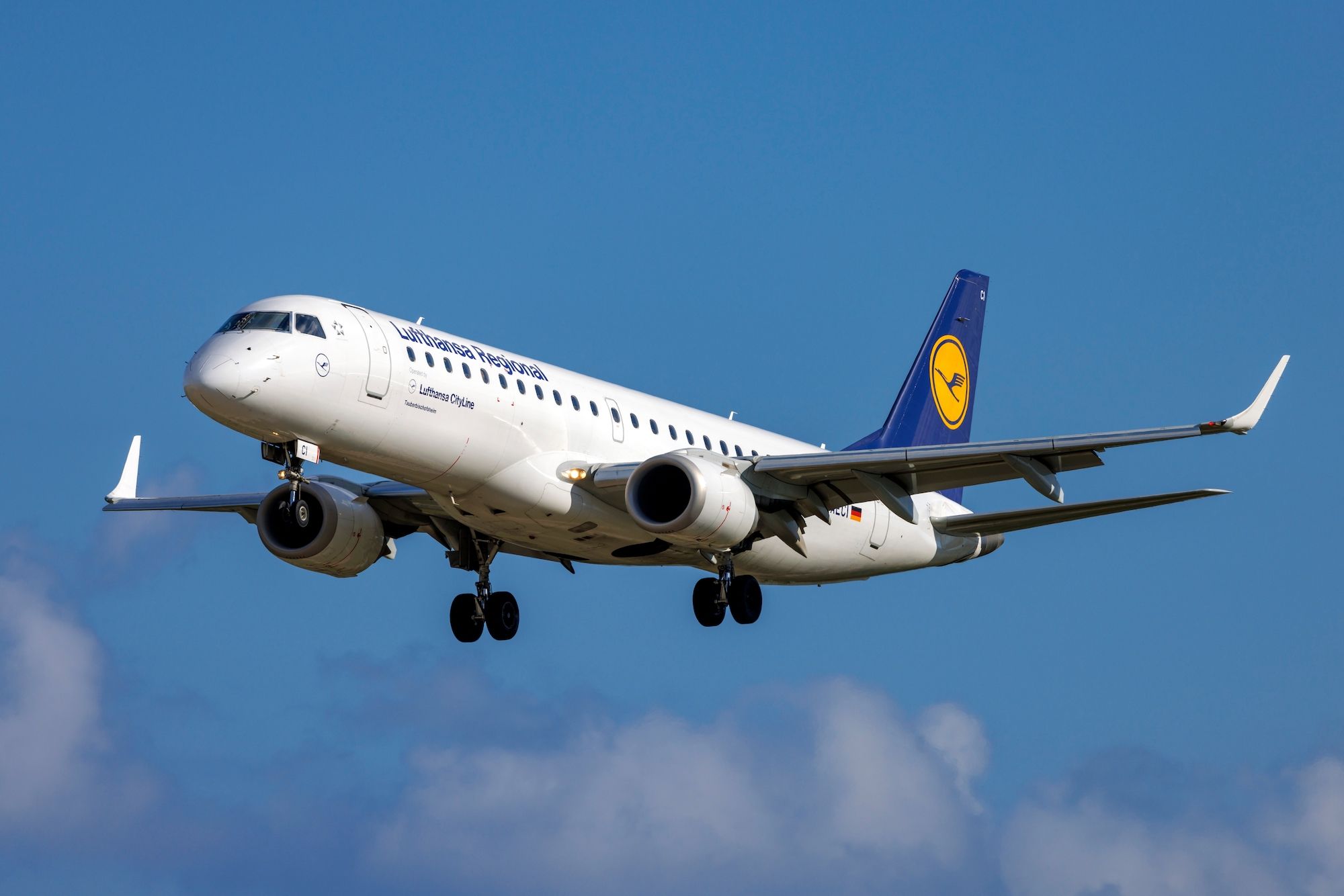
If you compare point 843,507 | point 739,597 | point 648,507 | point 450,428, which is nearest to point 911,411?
point 843,507

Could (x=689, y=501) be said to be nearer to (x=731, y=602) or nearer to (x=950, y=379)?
(x=731, y=602)

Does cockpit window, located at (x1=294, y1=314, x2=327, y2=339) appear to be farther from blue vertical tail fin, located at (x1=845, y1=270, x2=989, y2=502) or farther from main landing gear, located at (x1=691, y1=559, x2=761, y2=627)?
blue vertical tail fin, located at (x1=845, y1=270, x2=989, y2=502)

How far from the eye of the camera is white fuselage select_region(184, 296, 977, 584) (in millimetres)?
29328

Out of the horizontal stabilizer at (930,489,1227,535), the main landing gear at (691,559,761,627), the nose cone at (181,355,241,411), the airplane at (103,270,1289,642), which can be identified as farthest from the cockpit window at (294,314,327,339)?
the horizontal stabilizer at (930,489,1227,535)

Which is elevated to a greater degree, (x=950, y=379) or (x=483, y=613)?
(x=950, y=379)

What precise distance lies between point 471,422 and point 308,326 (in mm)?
3205

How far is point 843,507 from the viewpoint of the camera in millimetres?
37094

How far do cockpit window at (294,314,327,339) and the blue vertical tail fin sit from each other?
618 inches

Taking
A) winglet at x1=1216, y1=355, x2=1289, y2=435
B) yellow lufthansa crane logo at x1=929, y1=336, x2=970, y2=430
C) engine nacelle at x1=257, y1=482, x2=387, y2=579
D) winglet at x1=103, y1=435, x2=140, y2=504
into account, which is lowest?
winglet at x1=1216, y1=355, x2=1289, y2=435

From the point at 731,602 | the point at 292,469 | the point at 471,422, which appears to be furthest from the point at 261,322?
the point at 731,602

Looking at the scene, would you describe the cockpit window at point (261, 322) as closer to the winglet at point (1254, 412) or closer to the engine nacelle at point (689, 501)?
the engine nacelle at point (689, 501)

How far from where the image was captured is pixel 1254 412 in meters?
29.3

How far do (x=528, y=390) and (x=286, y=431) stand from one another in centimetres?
461

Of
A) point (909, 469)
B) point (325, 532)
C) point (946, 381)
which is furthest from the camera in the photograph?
point (946, 381)
